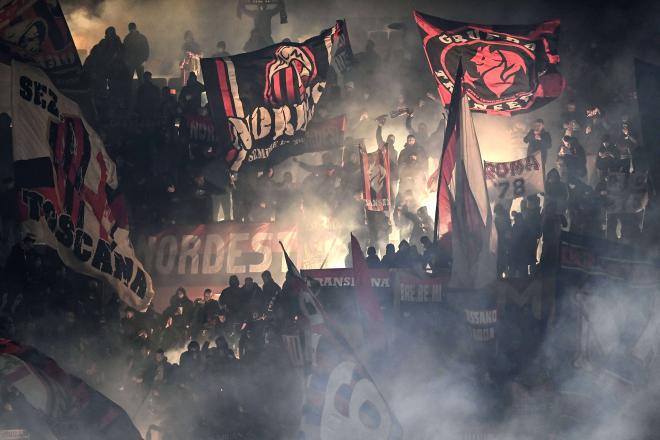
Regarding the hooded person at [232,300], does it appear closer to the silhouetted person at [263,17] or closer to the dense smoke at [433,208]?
the dense smoke at [433,208]

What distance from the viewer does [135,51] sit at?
66.6 feet

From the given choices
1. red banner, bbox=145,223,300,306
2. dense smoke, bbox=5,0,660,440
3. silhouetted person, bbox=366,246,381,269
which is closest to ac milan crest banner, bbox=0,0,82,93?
dense smoke, bbox=5,0,660,440

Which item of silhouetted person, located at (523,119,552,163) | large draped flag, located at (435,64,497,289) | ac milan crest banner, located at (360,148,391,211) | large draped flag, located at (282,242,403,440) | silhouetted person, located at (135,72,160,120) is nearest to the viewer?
large draped flag, located at (282,242,403,440)

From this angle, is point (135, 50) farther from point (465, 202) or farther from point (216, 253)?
point (465, 202)

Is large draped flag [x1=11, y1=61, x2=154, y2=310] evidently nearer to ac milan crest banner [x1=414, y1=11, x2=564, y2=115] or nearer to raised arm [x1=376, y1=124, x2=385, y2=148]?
ac milan crest banner [x1=414, y1=11, x2=564, y2=115]

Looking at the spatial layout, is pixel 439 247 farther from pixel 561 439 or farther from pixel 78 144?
pixel 78 144

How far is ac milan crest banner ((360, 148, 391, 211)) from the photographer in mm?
18359

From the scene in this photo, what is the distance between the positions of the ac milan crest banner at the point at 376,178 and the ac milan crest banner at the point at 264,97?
1.09 metres

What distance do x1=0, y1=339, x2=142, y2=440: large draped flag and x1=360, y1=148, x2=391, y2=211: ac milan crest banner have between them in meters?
8.79

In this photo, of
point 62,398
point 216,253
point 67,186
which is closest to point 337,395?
point 62,398

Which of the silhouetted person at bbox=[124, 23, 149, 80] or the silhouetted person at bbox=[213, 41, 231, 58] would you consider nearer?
the silhouetted person at bbox=[124, 23, 149, 80]

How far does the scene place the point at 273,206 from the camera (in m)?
18.2

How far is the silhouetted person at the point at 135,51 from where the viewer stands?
796 inches

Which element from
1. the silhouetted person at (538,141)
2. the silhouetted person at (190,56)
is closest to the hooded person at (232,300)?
the silhouetted person at (538,141)
